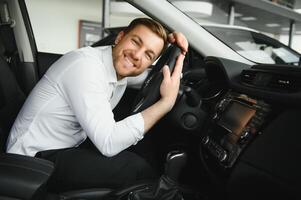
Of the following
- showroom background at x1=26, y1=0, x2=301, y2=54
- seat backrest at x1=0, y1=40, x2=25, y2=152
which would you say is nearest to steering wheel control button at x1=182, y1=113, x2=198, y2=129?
seat backrest at x1=0, y1=40, x2=25, y2=152

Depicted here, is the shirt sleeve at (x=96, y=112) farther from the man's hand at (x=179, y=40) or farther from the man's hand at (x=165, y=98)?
the man's hand at (x=179, y=40)

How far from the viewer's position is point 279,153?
84cm

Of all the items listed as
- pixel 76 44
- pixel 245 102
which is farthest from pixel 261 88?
pixel 76 44

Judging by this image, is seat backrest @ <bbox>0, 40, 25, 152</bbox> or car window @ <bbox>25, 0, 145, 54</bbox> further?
car window @ <bbox>25, 0, 145, 54</bbox>

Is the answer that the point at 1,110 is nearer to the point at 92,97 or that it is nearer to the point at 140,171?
the point at 92,97

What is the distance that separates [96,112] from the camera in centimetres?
114

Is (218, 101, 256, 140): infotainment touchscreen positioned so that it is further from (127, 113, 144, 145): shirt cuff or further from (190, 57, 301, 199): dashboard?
(127, 113, 144, 145): shirt cuff

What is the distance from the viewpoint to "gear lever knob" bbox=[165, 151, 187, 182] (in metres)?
1.25

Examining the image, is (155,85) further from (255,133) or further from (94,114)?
(255,133)

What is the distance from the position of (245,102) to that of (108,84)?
0.52 meters

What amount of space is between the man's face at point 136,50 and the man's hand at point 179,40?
0.13 feet

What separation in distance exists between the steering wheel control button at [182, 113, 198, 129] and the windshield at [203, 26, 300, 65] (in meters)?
0.36

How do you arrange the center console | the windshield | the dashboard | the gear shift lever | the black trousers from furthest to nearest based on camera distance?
the windshield < the black trousers < the gear shift lever < the center console < the dashboard

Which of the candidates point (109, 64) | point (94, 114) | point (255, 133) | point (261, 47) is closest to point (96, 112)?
point (94, 114)
